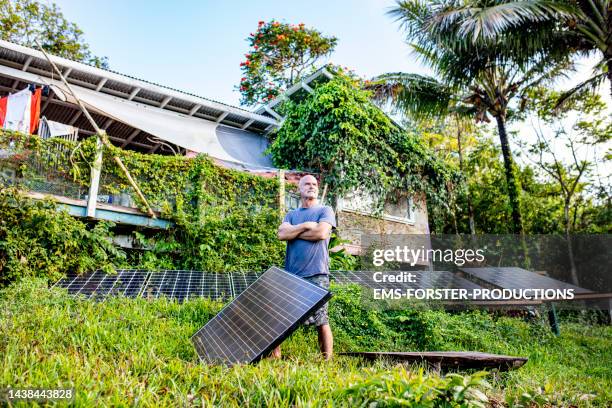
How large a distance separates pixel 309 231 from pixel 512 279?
517cm

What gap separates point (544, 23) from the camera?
10.2m

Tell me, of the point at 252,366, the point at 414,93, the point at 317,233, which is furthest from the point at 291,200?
the point at 252,366

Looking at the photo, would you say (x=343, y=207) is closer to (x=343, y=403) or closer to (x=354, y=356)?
(x=354, y=356)

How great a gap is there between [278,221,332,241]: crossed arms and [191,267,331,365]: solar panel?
38 cm

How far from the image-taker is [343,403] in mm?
2029

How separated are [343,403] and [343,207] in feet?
30.2

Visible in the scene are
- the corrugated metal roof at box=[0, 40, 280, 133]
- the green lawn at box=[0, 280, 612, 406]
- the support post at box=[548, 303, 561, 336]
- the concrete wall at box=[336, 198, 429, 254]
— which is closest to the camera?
the green lawn at box=[0, 280, 612, 406]

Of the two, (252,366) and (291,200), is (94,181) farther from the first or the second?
(252,366)

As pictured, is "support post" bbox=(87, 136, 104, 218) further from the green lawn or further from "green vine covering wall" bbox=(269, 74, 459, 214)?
"green vine covering wall" bbox=(269, 74, 459, 214)

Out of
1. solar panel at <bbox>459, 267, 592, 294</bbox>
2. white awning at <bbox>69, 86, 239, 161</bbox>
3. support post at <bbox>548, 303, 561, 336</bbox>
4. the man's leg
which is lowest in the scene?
support post at <bbox>548, 303, 561, 336</bbox>

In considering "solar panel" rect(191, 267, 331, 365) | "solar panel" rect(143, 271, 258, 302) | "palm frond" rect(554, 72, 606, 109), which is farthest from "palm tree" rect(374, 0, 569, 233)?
"solar panel" rect(191, 267, 331, 365)

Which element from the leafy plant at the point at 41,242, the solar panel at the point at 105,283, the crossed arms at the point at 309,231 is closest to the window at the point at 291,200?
the solar panel at the point at 105,283

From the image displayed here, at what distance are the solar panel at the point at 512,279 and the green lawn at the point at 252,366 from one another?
75 cm

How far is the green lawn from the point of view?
6.81 ft
